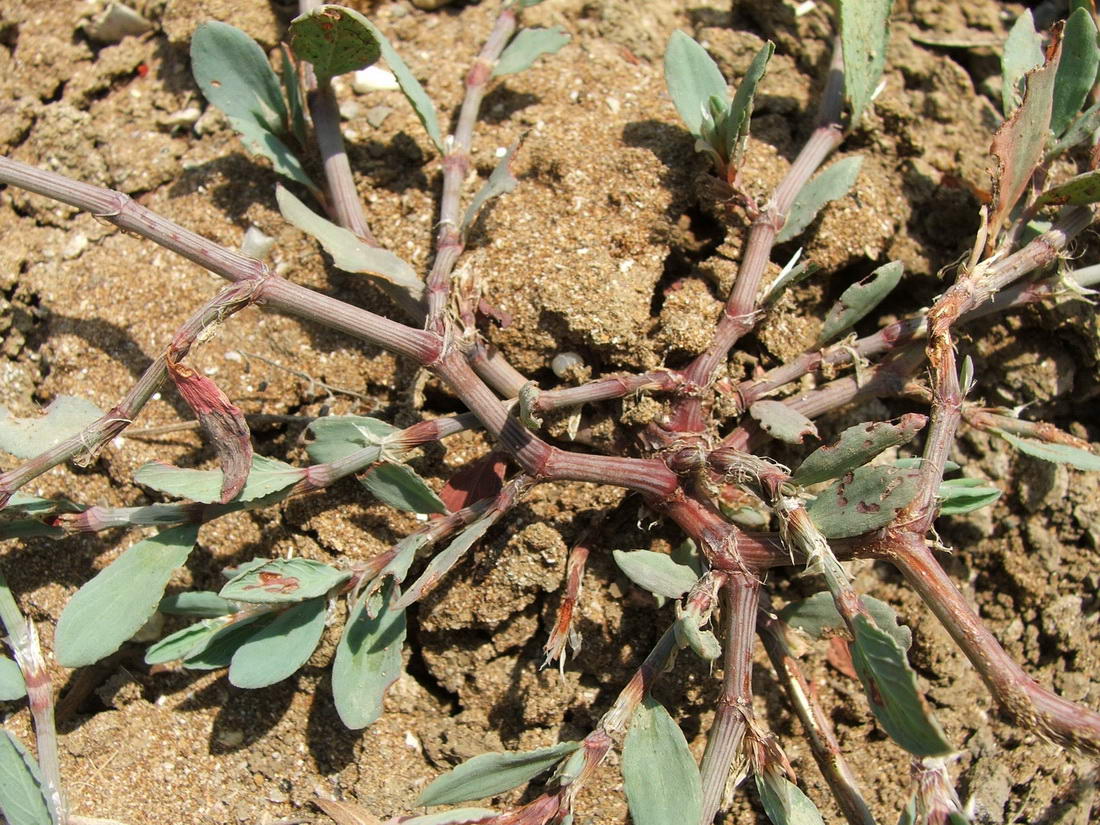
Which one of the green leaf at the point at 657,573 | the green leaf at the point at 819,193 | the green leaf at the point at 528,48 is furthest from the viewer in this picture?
the green leaf at the point at 528,48

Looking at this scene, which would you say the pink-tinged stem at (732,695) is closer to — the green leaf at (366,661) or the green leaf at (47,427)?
the green leaf at (366,661)

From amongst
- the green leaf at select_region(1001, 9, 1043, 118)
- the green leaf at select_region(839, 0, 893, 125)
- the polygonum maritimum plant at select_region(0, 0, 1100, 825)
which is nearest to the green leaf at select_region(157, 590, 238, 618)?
the polygonum maritimum plant at select_region(0, 0, 1100, 825)

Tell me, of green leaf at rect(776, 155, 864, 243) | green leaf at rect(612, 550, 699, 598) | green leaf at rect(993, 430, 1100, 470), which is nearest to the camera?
green leaf at rect(612, 550, 699, 598)

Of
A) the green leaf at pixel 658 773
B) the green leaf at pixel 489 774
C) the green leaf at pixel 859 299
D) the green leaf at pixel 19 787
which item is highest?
the green leaf at pixel 859 299

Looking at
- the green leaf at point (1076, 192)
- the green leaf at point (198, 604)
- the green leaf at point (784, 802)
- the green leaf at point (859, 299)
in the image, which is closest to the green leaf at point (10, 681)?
the green leaf at point (198, 604)

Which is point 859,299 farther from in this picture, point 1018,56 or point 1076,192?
point 1018,56

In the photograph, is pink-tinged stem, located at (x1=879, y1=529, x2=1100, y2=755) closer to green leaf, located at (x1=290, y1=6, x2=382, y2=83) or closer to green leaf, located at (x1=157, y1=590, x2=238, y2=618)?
green leaf, located at (x1=157, y1=590, x2=238, y2=618)

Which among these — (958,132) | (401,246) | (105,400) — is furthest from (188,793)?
(958,132)
